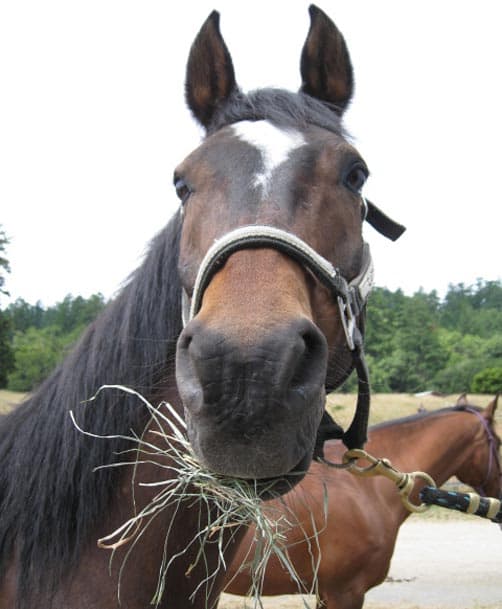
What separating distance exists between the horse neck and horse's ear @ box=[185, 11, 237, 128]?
4347 millimetres

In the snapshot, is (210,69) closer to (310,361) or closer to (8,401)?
(310,361)

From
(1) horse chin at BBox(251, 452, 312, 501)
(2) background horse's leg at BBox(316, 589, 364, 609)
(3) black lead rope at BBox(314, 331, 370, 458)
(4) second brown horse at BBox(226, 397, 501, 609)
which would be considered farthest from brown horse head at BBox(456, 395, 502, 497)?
(1) horse chin at BBox(251, 452, 312, 501)

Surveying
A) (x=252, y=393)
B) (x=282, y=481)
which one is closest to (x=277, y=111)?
(x=252, y=393)

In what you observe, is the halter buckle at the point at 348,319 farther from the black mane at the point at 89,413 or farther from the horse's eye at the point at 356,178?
the black mane at the point at 89,413

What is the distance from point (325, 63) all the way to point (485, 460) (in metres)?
5.55

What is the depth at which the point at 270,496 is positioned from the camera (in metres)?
1.74

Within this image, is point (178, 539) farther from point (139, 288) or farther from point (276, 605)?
point (276, 605)

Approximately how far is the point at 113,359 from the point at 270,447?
33.1 inches

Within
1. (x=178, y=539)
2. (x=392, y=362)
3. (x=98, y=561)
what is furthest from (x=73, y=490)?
(x=392, y=362)

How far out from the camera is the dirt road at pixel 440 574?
23.6 ft

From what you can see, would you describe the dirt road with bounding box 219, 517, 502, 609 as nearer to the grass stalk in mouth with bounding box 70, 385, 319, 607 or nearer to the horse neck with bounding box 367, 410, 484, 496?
the horse neck with bounding box 367, 410, 484, 496

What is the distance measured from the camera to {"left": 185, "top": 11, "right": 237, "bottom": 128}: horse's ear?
7.81 ft

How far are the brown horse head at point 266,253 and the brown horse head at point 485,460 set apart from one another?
5.13 metres

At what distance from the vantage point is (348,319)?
200 centimetres
